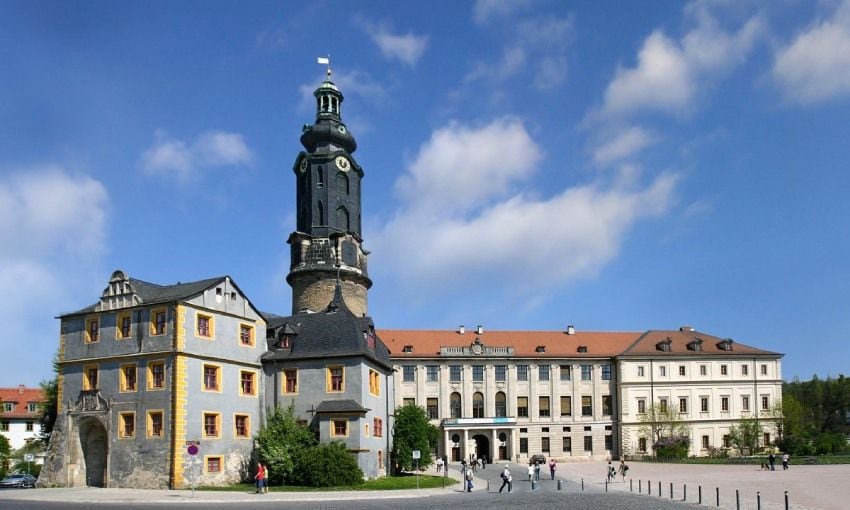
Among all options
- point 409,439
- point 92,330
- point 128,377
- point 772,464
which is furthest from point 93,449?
point 772,464

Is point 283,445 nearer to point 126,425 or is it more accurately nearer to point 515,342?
point 126,425

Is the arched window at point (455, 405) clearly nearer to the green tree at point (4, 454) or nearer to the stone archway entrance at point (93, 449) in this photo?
the green tree at point (4, 454)

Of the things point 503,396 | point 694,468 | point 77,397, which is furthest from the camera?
point 503,396

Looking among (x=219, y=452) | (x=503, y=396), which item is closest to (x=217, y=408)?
(x=219, y=452)

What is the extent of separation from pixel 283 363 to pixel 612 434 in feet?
152

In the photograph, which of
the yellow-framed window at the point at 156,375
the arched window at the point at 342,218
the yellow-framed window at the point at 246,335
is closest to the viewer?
the yellow-framed window at the point at 156,375

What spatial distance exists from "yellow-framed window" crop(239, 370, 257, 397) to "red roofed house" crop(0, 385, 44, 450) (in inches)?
1808

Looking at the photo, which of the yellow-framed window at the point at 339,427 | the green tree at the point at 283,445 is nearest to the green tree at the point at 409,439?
the yellow-framed window at the point at 339,427

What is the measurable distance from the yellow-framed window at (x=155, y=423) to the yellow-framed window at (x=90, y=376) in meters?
4.31

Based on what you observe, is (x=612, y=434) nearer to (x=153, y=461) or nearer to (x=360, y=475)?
(x=360, y=475)

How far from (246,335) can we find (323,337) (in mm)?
4376

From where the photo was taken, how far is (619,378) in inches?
3268

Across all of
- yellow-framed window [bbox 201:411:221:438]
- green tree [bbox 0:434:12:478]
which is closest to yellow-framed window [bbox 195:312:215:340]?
yellow-framed window [bbox 201:411:221:438]

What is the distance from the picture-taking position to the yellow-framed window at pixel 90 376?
145ft
